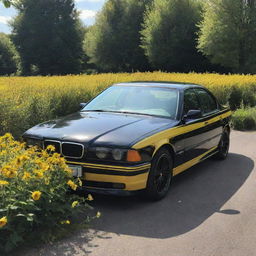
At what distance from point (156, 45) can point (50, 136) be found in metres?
42.3

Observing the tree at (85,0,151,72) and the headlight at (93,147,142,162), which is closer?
the headlight at (93,147,142,162)

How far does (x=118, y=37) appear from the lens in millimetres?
52719

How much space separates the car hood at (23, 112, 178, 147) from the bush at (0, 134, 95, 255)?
0.62 metres

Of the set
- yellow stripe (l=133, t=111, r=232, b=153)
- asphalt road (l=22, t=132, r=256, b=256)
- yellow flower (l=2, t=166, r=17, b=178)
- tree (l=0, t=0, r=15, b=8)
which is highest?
tree (l=0, t=0, r=15, b=8)

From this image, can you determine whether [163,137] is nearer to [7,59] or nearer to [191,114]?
[191,114]

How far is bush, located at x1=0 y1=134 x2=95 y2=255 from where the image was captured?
356cm

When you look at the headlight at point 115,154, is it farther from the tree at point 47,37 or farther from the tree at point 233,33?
the tree at point 47,37

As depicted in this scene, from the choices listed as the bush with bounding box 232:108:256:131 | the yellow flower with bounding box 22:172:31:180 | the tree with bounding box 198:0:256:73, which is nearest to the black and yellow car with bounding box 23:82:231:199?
the yellow flower with bounding box 22:172:31:180

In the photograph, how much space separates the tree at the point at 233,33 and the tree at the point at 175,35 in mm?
6231

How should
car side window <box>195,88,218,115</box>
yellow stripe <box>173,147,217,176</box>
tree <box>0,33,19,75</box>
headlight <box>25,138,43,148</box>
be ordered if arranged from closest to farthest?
headlight <box>25,138,43,148</box> → yellow stripe <box>173,147,217,176</box> → car side window <box>195,88,218,115</box> → tree <box>0,33,19,75</box>

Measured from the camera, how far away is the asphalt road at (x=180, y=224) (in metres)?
3.78

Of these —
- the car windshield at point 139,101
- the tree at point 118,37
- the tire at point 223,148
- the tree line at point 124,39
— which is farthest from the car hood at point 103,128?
the tree at point 118,37

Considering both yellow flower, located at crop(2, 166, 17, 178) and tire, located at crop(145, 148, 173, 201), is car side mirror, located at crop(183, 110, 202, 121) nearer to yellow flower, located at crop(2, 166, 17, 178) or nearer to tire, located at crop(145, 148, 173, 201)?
tire, located at crop(145, 148, 173, 201)

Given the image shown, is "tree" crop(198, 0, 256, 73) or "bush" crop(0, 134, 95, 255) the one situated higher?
"tree" crop(198, 0, 256, 73)
